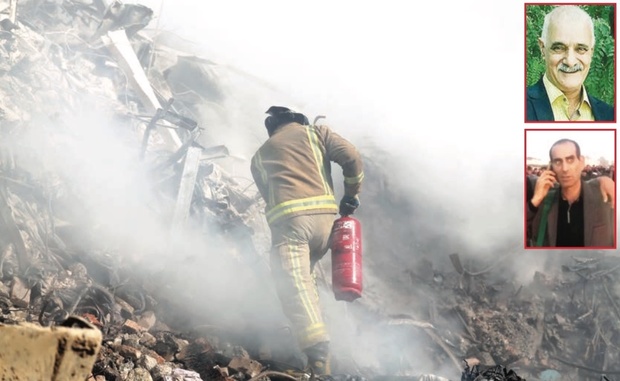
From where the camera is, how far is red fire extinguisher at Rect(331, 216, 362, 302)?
20.1 ft

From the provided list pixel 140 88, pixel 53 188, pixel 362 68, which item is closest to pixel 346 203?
pixel 53 188

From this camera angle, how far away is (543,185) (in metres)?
8.51

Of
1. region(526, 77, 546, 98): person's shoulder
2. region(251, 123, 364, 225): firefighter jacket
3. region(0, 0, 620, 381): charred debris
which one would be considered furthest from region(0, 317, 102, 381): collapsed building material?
region(526, 77, 546, 98): person's shoulder

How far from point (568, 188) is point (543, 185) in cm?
30

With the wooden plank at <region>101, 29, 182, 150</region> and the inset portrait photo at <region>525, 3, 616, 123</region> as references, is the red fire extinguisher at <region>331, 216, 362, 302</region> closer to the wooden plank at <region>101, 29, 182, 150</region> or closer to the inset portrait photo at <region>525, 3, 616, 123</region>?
the inset portrait photo at <region>525, 3, 616, 123</region>

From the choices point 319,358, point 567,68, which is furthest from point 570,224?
point 319,358

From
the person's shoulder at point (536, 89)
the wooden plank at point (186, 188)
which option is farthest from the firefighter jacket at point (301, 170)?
the person's shoulder at point (536, 89)

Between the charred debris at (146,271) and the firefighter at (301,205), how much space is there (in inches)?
18.3

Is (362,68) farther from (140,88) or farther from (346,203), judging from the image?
(346,203)

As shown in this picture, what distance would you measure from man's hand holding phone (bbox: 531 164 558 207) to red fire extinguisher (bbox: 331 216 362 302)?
3.11m

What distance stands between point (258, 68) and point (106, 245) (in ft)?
18.9

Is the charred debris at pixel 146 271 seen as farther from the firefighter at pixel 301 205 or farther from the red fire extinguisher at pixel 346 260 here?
the red fire extinguisher at pixel 346 260

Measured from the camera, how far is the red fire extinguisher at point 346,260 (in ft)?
20.1

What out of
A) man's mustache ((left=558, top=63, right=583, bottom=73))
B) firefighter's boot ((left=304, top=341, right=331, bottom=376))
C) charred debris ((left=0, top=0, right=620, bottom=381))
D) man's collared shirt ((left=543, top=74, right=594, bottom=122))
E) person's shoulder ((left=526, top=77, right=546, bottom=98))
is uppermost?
man's mustache ((left=558, top=63, right=583, bottom=73))
